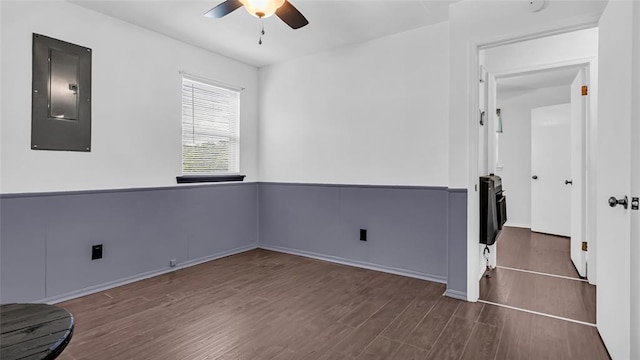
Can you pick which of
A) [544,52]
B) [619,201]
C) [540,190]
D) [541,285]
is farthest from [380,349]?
[540,190]

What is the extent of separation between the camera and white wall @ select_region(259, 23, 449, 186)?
3322 millimetres

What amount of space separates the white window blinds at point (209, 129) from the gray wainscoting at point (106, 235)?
0.94ft

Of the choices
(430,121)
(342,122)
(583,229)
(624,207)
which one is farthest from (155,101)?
(583,229)

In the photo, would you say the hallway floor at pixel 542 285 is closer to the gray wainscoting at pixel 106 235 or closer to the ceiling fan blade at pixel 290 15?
the ceiling fan blade at pixel 290 15

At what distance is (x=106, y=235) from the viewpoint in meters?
3.11

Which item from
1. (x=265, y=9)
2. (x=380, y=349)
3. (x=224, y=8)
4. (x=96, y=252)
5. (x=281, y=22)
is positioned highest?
(x=281, y=22)

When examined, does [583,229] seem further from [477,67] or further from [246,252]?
[246,252]

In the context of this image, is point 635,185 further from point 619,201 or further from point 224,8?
point 224,8

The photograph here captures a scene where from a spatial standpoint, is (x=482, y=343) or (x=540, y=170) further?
(x=540, y=170)

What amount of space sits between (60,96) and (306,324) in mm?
2726

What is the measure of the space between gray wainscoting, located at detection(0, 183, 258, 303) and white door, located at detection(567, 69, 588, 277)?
3.82 metres

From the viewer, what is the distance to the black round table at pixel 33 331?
967mm

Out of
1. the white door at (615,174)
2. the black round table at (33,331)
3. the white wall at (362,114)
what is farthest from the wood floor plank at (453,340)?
the black round table at (33,331)

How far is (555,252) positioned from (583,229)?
119 cm
